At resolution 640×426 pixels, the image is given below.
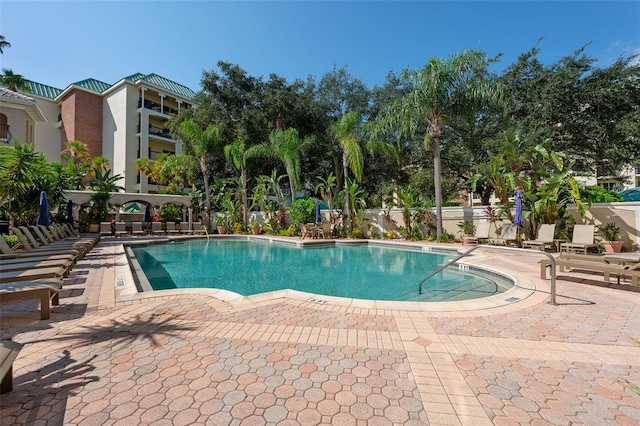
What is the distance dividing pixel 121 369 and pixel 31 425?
2.56 feet

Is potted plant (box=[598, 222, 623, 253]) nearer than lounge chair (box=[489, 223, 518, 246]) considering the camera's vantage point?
Yes

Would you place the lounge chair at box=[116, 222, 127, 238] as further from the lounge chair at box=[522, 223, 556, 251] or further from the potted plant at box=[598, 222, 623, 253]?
the potted plant at box=[598, 222, 623, 253]

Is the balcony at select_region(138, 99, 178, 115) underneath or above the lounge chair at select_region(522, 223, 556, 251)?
above

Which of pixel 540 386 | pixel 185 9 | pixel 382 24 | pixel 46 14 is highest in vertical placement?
pixel 382 24

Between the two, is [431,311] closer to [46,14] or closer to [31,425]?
[31,425]

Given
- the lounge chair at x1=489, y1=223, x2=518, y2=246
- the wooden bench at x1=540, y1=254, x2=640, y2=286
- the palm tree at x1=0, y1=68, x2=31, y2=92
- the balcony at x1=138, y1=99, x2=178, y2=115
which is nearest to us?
the wooden bench at x1=540, y1=254, x2=640, y2=286

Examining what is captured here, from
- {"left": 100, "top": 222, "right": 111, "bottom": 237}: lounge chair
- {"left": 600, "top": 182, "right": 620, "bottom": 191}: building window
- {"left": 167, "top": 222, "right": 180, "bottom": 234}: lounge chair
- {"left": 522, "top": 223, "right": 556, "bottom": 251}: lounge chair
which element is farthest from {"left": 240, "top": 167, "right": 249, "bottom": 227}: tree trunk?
{"left": 600, "top": 182, "right": 620, "bottom": 191}: building window

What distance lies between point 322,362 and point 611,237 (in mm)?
13547

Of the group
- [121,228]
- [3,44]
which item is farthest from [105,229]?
[3,44]

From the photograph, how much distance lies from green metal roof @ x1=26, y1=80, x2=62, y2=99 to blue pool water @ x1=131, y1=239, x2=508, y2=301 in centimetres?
3560

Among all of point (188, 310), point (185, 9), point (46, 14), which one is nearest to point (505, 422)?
point (188, 310)

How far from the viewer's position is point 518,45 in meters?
18.7

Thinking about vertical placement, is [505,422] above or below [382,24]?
below

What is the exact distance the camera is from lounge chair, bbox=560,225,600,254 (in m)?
9.93
